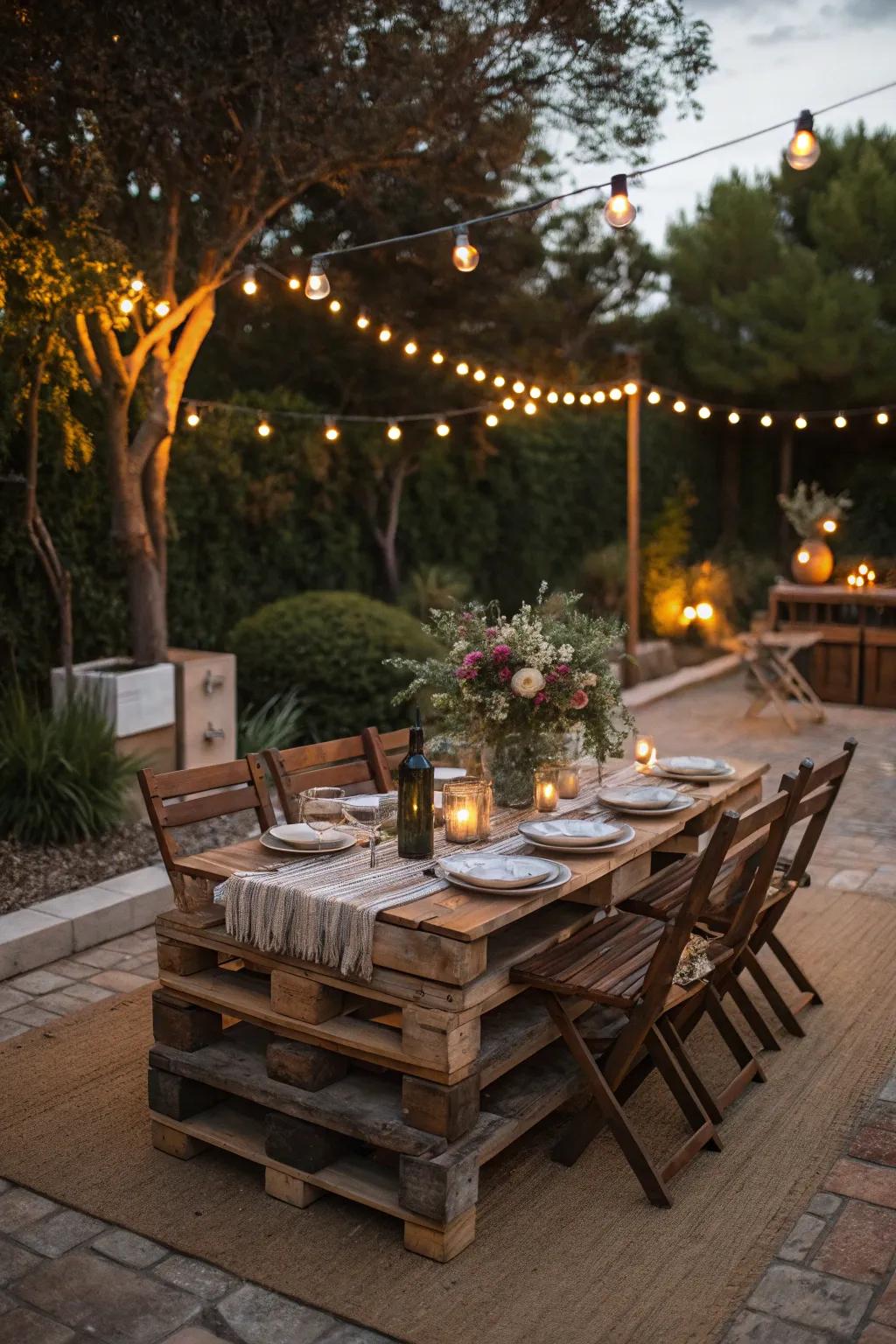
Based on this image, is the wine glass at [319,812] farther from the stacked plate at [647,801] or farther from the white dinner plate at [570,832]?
the stacked plate at [647,801]

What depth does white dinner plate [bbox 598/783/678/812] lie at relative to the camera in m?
4.00

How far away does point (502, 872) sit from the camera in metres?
3.27

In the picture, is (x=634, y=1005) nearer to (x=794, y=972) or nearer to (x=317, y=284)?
(x=794, y=972)

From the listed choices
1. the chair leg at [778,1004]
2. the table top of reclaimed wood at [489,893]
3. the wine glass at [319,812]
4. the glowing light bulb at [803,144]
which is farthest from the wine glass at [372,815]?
the glowing light bulb at [803,144]

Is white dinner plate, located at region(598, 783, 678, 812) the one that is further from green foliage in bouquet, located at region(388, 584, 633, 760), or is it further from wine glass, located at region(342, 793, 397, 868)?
wine glass, located at region(342, 793, 397, 868)

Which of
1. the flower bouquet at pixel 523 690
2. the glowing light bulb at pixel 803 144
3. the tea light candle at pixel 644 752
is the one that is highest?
the glowing light bulb at pixel 803 144

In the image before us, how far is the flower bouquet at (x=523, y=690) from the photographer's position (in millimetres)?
3893

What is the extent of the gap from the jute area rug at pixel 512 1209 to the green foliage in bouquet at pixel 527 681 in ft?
3.75

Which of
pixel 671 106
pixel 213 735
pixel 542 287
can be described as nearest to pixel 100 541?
pixel 213 735

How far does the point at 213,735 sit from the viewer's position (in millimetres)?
7043

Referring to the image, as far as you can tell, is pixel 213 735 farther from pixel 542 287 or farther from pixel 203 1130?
pixel 542 287

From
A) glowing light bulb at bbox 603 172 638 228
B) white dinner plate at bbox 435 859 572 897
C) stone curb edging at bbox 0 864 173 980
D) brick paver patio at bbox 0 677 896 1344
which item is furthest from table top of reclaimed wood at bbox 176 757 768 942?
glowing light bulb at bbox 603 172 638 228

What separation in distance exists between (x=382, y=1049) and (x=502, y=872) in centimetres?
55

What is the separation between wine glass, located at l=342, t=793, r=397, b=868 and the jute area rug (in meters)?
0.94
